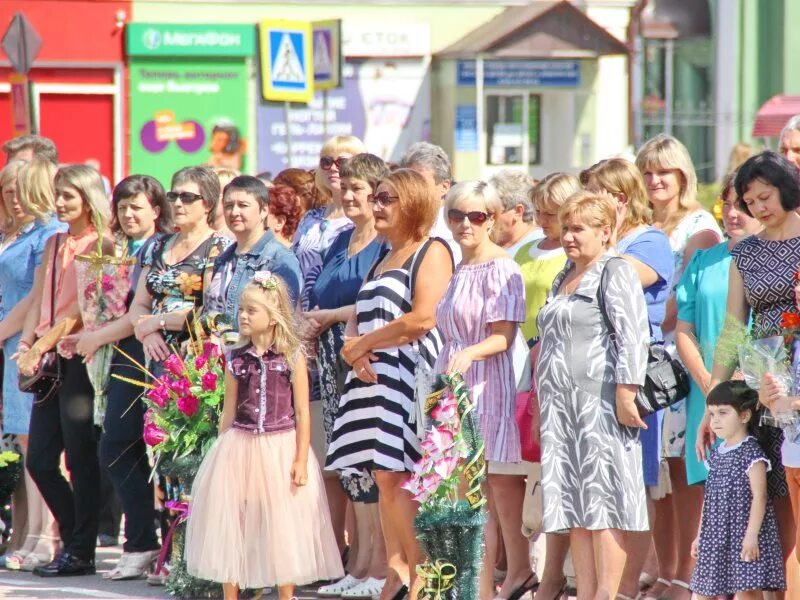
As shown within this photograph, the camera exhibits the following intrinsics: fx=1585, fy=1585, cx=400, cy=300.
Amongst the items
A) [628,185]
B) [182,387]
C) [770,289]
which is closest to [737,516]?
[770,289]

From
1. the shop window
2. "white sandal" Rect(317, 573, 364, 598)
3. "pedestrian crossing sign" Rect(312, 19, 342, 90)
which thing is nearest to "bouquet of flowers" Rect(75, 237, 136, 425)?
"white sandal" Rect(317, 573, 364, 598)

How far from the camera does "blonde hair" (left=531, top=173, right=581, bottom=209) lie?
300 inches

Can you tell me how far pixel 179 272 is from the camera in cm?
827

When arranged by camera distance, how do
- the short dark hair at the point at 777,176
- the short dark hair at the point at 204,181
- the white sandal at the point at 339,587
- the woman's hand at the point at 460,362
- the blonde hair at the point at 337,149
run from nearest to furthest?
the short dark hair at the point at 777,176
the woman's hand at the point at 460,362
the white sandal at the point at 339,587
the short dark hair at the point at 204,181
the blonde hair at the point at 337,149

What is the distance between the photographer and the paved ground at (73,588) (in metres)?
7.99

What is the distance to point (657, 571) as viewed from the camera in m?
7.83

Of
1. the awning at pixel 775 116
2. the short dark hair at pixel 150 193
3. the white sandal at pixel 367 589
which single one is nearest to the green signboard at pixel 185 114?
the awning at pixel 775 116

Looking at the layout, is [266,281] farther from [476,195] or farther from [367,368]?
[476,195]

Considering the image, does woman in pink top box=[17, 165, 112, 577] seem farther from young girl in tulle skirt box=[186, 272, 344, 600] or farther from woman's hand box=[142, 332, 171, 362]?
young girl in tulle skirt box=[186, 272, 344, 600]

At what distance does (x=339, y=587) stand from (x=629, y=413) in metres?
2.00

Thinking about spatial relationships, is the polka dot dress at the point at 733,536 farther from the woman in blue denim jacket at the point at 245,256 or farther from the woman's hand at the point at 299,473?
the woman in blue denim jacket at the point at 245,256

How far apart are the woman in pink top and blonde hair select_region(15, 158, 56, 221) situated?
0.41 metres

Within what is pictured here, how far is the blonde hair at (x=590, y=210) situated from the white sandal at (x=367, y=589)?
6.95 ft

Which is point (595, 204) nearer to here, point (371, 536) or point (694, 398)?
point (694, 398)
